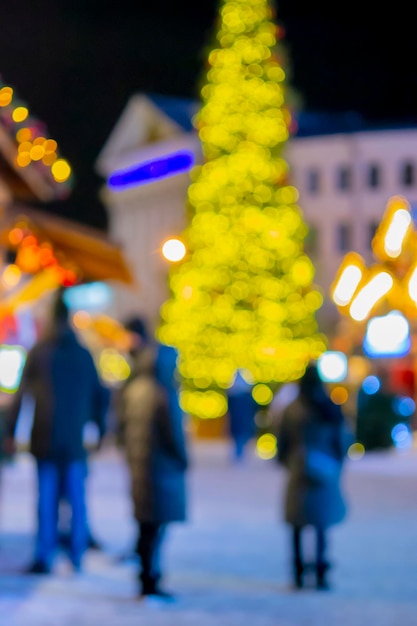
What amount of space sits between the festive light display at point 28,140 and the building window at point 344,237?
2008 inches

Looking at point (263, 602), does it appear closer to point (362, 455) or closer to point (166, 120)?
point (362, 455)

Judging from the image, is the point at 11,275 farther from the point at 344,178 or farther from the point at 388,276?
the point at 344,178

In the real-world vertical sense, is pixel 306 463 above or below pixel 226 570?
above

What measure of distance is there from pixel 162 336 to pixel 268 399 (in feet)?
11.7

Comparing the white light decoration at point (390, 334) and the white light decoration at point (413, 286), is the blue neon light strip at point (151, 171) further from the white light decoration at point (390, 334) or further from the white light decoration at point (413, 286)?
the white light decoration at point (413, 286)

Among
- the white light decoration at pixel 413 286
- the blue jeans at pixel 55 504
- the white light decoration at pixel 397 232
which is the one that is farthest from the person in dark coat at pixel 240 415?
the blue jeans at pixel 55 504

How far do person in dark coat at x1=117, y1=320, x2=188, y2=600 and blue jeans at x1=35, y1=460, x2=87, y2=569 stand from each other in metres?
1.12

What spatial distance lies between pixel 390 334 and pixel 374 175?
3796 cm

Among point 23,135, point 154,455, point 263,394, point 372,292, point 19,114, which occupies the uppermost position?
point 19,114

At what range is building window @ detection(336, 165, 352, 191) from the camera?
63.1m

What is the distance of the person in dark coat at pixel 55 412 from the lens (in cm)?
949

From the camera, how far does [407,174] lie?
62.9 m

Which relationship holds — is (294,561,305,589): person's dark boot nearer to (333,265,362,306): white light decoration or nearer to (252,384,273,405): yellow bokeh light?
(333,265,362,306): white light decoration

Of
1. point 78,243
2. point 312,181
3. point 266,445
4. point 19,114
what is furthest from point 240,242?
point 312,181
